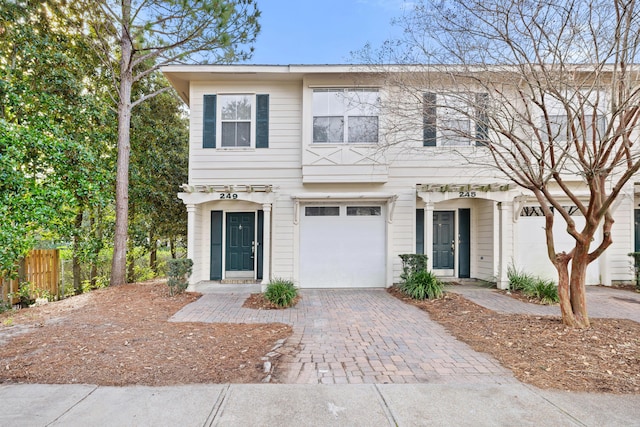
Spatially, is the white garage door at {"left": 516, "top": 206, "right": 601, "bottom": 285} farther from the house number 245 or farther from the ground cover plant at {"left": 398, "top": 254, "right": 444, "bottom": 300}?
the house number 245

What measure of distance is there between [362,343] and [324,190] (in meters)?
4.78

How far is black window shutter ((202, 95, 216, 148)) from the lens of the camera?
27.6 ft

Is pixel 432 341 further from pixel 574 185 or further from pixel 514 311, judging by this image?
pixel 574 185

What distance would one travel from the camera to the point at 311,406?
274cm

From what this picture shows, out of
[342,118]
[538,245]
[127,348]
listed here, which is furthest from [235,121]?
[538,245]

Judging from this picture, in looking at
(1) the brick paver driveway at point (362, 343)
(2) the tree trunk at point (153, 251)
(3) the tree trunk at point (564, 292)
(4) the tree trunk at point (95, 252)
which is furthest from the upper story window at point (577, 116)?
(2) the tree trunk at point (153, 251)

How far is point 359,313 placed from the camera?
19.3 ft

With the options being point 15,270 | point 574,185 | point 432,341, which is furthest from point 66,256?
point 574,185

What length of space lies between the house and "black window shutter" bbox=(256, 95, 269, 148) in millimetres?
27

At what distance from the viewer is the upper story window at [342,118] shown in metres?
8.15

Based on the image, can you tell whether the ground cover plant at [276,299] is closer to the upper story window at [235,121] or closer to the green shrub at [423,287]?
the green shrub at [423,287]

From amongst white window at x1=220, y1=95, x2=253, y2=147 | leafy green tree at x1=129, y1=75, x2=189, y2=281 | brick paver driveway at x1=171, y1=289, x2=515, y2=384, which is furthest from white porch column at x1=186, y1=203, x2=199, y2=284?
leafy green tree at x1=129, y1=75, x2=189, y2=281

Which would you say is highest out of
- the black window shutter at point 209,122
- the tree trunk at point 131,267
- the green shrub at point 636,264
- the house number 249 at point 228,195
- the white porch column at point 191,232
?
the black window shutter at point 209,122

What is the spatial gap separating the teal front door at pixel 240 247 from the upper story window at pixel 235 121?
2.04m
